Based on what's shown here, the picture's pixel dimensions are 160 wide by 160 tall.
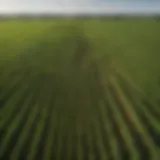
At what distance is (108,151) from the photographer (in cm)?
54

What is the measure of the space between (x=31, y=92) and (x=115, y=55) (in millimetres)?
303

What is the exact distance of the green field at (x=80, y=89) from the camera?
56 centimetres

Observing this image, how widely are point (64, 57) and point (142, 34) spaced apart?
305mm

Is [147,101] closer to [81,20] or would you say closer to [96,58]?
[96,58]

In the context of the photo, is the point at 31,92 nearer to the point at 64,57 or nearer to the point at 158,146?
the point at 64,57

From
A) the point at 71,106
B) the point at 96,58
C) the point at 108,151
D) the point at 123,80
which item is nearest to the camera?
the point at 108,151

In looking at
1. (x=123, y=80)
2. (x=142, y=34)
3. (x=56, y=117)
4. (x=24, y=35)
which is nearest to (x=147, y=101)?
(x=123, y=80)

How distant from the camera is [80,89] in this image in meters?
0.73

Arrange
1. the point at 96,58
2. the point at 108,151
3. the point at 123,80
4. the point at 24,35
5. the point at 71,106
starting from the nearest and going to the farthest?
1. the point at 108,151
2. the point at 71,106
3. the point at 123,80
4. the point at 96,58
5. the point at 24,35

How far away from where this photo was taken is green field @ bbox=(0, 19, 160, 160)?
21.9 inches

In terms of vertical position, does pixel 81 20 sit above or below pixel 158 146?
above

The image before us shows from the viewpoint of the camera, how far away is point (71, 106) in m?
0.66

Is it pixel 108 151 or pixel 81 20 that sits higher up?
pixel 81 20

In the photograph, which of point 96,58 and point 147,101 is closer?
point 147,101
